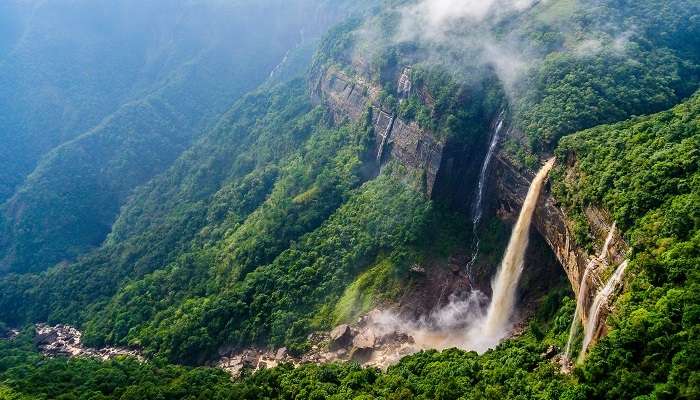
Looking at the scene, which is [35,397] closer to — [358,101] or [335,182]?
[335,182]

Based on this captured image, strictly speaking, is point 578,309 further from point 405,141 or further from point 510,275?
Result: point 405,141

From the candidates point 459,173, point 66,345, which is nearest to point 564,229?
point 459,173

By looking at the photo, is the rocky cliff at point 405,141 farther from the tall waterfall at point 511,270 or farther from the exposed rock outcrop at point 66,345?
the exposed rock outcrop at point 66,345

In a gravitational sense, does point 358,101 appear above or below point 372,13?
below

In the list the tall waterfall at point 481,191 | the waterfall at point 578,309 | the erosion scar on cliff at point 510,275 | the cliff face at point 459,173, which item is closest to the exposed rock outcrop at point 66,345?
the cliff face at point 459,173

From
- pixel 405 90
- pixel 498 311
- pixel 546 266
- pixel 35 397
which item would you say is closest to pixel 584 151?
pixel 546 266

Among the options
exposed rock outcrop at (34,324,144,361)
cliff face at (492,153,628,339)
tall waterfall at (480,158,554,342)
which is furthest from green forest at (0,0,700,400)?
exposed rock outcrop at (34,324,144,361)
